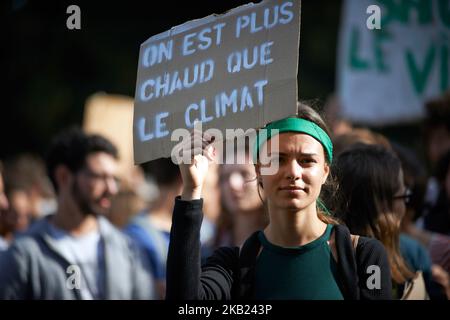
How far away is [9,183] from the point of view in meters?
7.60

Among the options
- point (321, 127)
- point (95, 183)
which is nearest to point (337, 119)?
point (95, 183)

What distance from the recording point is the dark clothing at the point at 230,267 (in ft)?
9.61

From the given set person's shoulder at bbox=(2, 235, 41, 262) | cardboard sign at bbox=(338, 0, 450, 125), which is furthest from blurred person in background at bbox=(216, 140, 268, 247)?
cardboard sign at bbox=(338, 0, 450, 125)

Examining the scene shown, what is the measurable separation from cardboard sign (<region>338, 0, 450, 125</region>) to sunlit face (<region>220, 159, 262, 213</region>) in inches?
66.0

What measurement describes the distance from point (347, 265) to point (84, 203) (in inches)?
104

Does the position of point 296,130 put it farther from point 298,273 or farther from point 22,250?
point 22,250

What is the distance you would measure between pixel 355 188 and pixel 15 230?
13.2 feet

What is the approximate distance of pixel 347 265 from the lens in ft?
9.75

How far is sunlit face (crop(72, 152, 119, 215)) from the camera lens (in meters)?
5.38

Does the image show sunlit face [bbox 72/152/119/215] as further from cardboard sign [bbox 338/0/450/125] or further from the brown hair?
the brown hair

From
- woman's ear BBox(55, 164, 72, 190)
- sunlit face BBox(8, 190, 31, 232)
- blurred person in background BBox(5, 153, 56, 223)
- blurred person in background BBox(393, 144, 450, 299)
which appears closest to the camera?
blurred person in background BBox(393, 144, 450, 299)

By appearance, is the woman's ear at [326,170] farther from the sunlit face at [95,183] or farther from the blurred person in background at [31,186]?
the blurred person in background at [31,186]

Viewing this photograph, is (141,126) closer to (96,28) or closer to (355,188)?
(355,188)
